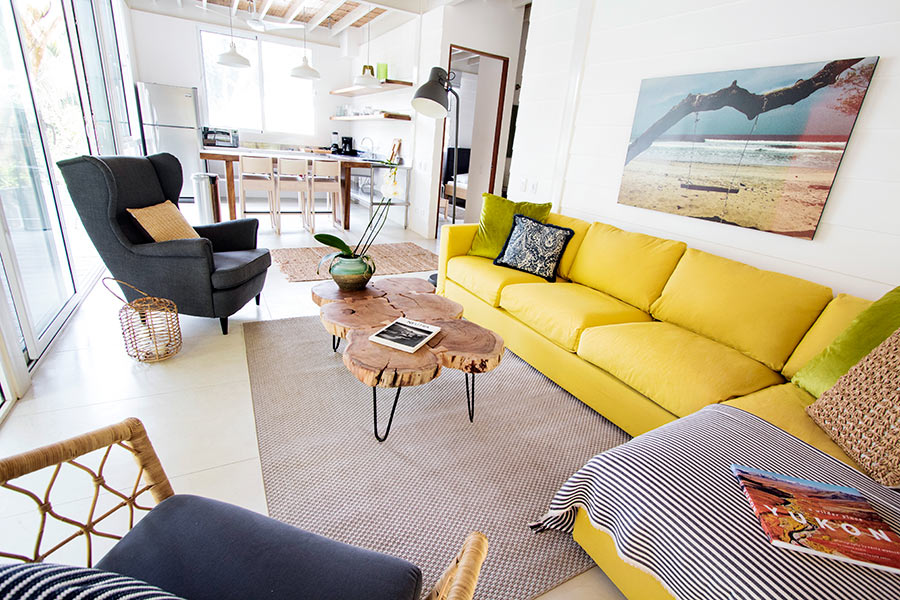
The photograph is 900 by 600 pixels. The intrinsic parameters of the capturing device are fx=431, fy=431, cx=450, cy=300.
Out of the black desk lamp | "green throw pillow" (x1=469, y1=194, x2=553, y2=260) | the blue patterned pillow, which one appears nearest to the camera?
the blue patterned pillow

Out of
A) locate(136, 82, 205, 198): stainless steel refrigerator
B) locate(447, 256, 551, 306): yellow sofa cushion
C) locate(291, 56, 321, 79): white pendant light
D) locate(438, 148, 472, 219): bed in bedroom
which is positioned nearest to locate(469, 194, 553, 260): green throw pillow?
locate(447, 256, 551, 306): yellow sofa cushion

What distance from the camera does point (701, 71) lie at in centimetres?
243

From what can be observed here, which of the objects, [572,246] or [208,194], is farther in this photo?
[208,194]

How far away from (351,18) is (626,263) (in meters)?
6.23

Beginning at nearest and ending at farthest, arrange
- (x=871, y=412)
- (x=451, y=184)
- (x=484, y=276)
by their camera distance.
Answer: (x=871, y=412), (x=484, y=276), (x=451, y=184)

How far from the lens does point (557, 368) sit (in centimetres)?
237

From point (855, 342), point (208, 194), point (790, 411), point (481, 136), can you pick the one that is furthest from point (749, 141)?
point (208, 194)

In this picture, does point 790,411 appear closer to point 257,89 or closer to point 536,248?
point 536,248

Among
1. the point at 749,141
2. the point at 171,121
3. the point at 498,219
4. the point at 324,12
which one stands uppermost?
the point at 324,12

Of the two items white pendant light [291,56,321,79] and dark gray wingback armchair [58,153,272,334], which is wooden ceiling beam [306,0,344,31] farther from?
dark gray wingback armchair [58,153,272,334]

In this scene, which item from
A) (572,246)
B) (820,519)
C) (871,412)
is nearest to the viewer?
(820,519)

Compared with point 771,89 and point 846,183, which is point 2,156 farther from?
point 846,183

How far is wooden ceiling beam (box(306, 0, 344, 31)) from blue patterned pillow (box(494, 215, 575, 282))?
4.51 metres

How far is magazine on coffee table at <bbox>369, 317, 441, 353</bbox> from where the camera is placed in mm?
1815
